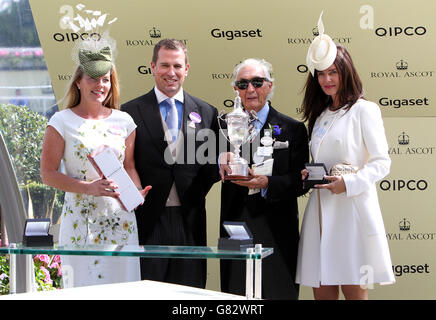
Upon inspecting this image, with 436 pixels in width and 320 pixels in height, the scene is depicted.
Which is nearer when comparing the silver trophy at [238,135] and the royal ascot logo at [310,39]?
the silver trophy at [238,135]

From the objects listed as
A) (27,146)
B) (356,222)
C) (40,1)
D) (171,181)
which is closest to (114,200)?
(171,181)

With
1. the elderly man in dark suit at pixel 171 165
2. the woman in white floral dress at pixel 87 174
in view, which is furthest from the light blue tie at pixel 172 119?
the woman in white floral dress at pixel 87 174

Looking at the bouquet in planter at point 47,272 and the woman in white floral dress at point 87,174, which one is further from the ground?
the woman in white floral dress at point 87,174

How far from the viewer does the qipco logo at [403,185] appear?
6.66 meters

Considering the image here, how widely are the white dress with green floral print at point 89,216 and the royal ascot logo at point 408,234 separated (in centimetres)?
304

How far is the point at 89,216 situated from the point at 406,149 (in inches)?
131

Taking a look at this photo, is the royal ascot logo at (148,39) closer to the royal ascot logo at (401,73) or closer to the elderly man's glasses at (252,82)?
the royal ascot logo at (401,73)

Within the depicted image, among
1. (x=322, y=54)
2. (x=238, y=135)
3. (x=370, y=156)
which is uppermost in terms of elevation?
(x=322, y=54)

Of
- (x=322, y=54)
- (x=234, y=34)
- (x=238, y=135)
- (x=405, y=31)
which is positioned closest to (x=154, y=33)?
(x=234, y=34)

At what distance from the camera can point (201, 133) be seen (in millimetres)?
4719

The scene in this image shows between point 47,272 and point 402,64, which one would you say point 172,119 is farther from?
point 402,64

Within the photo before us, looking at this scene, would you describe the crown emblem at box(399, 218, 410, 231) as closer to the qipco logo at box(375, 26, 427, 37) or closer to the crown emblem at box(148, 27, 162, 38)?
the qipco logo at box(375, 26, 427, 37)

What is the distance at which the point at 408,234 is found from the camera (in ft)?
21.9

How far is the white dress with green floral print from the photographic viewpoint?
173 inches
